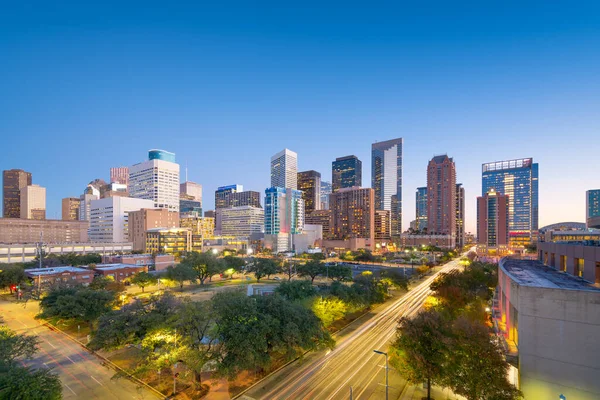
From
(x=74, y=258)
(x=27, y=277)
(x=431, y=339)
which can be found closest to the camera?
(x=431, y=339)

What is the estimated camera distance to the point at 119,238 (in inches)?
7628

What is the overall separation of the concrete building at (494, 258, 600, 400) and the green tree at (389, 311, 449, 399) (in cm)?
775

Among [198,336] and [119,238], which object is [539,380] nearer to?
[198,336]

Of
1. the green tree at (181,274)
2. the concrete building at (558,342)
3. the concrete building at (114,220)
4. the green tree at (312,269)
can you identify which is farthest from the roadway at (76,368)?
the concrete building at (114,220)

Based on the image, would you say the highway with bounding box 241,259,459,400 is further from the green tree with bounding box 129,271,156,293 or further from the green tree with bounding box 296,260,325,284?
the green tree with bounding box 129,271,156,293

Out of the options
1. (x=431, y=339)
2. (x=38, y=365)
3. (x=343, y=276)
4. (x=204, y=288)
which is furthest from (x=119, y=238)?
(x=431, y=339)

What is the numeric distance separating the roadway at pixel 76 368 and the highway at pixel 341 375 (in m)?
11.4

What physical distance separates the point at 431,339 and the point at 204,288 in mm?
64153

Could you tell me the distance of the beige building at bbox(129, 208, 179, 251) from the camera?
558ft

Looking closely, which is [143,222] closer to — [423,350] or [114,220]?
[114,220]

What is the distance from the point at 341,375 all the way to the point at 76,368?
28.5 m

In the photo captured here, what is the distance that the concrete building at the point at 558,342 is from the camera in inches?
944

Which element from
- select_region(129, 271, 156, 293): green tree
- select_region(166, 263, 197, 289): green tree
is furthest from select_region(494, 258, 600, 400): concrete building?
select_region(129, 271, 156, 293): green tree

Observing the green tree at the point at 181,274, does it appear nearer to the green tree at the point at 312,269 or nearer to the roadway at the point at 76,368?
the roadway at the point at 76,368
